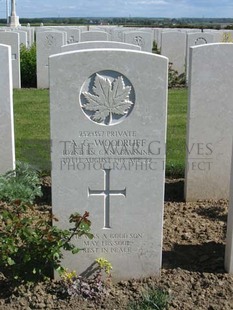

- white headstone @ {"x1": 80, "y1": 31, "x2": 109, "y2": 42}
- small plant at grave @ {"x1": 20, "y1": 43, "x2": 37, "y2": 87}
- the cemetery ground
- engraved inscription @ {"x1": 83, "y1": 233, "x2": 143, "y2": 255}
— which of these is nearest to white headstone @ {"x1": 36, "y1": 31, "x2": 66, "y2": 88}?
small plant at grave @ {"x1": 20, "y1": 43, "x2": 37, "y2": 87}

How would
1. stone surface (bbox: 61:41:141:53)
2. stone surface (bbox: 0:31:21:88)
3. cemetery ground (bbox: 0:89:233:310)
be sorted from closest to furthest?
cemetery ground (bbox: 0:89:233:310) → stone surface (bbox: 61:41:141:53) → stone surface (bbox: 0:31:21:88)

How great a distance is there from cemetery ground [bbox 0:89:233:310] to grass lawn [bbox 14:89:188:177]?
48 millimetres

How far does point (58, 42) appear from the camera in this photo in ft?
44.8

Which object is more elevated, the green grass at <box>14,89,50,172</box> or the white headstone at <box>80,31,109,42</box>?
the white headstone at <box>80,31,109,42</box>

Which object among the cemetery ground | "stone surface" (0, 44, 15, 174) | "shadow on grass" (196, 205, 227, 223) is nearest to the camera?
the cemetery ground

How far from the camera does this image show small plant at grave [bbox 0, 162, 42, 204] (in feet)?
15.7

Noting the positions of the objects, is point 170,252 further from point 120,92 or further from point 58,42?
point 58,42

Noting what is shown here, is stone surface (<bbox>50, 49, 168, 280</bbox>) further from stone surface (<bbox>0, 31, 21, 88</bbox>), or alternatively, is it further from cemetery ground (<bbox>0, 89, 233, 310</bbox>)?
stone surface (<bbox>0, 31, 21, 88</bbox>)

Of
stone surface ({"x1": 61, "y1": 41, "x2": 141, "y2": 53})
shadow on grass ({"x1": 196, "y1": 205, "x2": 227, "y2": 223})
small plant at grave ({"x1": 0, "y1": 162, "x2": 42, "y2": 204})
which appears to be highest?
stone surface ({"x1": 61, "y1": 41, "x2": 141, "y2": 53})

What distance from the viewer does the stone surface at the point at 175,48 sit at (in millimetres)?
15250

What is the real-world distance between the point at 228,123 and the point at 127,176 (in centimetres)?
209

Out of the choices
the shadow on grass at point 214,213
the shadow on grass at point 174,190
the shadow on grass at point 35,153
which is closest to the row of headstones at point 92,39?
the shadow on grass at point 35,153

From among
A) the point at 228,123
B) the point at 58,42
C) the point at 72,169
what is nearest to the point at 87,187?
the point at 72,169

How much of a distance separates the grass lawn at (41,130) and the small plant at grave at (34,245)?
271 centimetres
